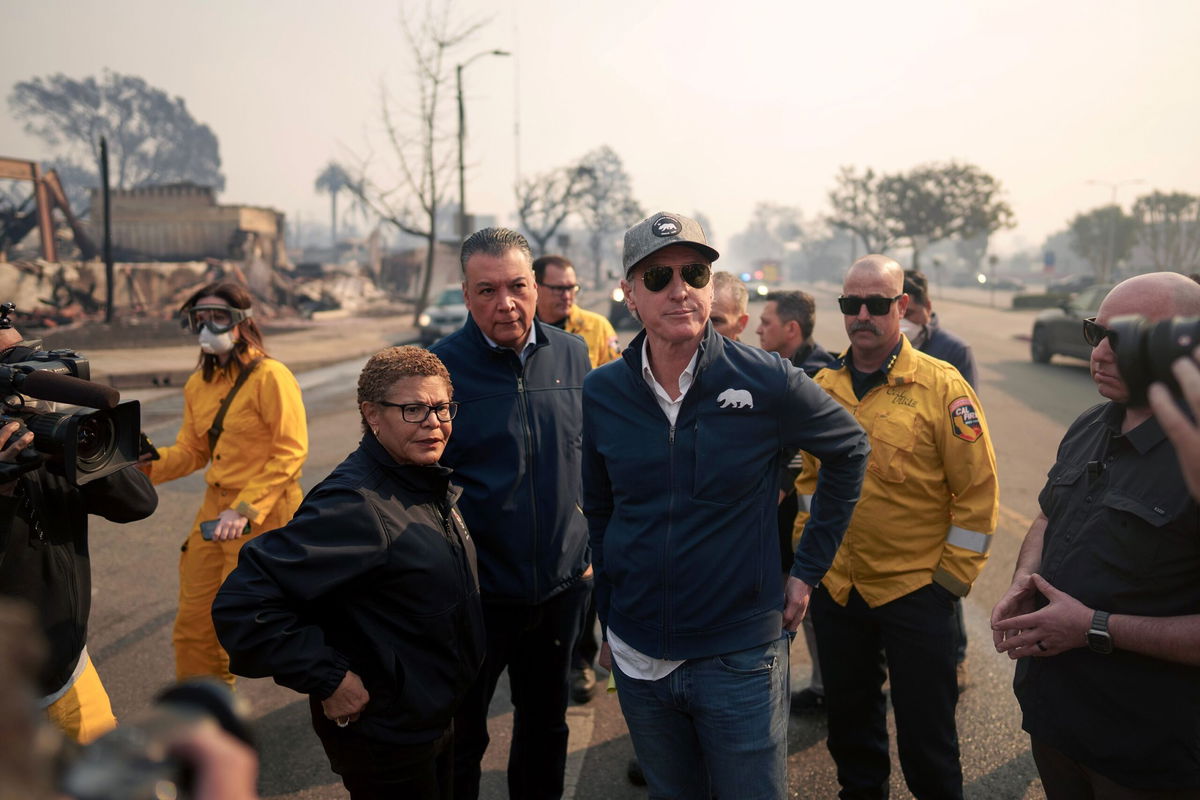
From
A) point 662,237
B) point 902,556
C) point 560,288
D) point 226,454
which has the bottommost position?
point 902,556

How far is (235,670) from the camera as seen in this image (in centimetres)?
213

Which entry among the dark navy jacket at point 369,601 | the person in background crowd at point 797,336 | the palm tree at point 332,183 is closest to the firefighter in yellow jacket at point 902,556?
the person in background crowd at point 797,336

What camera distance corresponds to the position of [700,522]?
2.20 meters

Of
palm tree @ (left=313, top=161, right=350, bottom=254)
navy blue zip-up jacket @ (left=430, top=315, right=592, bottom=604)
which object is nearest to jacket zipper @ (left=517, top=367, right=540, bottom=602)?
navy blue zip-up jacket @ (left=430, top=315, right=592, bottom=604)

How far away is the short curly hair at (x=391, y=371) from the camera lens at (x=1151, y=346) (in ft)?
5.86

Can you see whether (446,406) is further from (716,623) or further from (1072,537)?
(1072,537)

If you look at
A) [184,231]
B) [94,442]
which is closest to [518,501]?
[94,442]

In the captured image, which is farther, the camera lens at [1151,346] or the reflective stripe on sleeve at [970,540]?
the reflective stripe on sleeve at [970,540]

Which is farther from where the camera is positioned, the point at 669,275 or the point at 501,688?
the point at 501,688

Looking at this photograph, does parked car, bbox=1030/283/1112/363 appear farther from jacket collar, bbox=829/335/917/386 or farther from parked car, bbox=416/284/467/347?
jacket collar, bbox=829/335/917/386

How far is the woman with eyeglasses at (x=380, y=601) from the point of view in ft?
6.86

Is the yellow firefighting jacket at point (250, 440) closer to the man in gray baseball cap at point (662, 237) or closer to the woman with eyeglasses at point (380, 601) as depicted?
the woman with eyeglasses at point (380, 601)

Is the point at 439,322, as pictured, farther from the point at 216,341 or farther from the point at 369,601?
the point at 369,601

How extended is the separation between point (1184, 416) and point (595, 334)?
420cm
